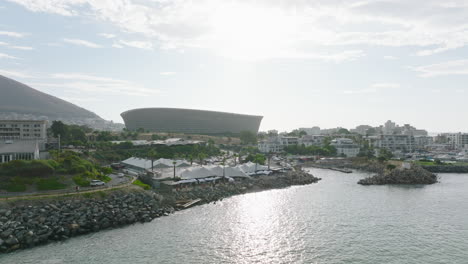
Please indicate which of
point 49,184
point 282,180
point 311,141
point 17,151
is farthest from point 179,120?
point 49,184

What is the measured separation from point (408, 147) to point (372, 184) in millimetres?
49442

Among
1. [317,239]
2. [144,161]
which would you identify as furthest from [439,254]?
[144,161]

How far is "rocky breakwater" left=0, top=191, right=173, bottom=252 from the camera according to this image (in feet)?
57.6

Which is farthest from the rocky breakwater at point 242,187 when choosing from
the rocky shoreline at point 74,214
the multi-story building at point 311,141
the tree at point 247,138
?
the tree at point 247,138

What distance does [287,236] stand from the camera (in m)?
19.4

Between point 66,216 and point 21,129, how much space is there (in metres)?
39.3

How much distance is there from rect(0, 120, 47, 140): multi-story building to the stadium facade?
52.2 meters

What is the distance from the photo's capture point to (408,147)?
79.9m

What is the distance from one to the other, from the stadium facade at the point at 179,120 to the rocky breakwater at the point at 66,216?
80969 mm

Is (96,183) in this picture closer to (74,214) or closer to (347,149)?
(74,214)

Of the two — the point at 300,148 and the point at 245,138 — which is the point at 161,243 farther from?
the point at 245,138

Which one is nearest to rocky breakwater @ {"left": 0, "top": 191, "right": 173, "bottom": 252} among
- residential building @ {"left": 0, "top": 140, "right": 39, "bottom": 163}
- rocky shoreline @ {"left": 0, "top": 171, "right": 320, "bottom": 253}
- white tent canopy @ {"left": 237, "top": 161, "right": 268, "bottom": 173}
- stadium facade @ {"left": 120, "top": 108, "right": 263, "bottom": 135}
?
rocky shoreline @ {"left": 0, "top": 171, "right": 320, "bottom": 253}

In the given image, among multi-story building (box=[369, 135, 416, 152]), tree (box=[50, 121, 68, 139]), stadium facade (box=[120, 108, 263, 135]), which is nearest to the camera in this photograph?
tree (box=[50, 121, 68, 139])

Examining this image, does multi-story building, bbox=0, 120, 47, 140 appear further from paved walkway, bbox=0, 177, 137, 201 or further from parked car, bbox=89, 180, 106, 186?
paved walkway, bbox=0, 177, 137, 201
